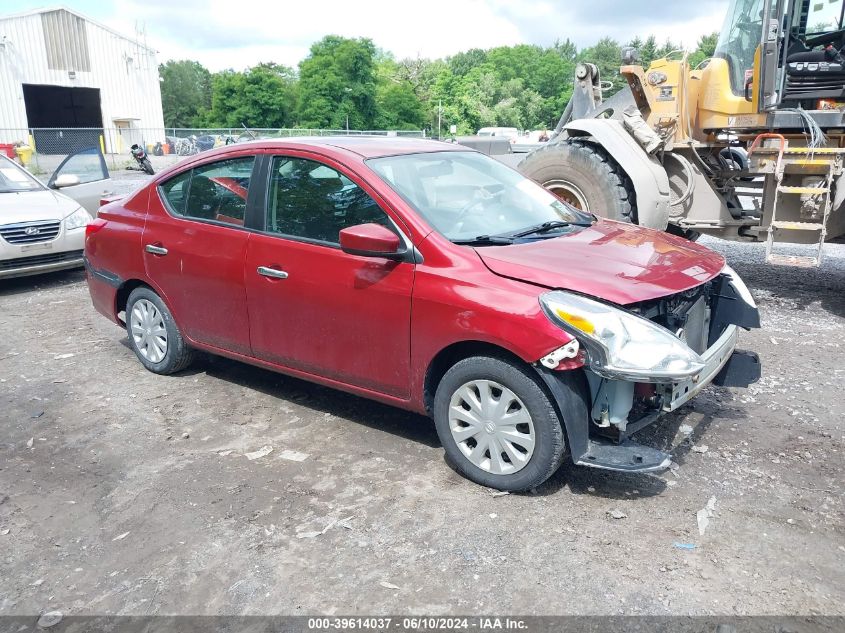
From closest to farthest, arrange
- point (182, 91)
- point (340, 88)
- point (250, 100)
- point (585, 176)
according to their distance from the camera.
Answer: point (585, 176), point (340, 88), point (250, 100), point (182, 91)

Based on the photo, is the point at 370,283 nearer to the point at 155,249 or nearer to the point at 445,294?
the point at 445,294

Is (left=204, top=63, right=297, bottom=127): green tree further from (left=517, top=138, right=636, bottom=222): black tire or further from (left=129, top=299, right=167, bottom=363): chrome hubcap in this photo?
(left=129, top=299, right=167, bottom=363): chrome hubcap

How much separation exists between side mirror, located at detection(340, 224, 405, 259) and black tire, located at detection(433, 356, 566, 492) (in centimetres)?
70

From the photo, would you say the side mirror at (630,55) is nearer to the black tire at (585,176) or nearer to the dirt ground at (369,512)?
the black tire at (585,176)

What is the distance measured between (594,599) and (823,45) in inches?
253

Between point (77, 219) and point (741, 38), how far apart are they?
25.9ft

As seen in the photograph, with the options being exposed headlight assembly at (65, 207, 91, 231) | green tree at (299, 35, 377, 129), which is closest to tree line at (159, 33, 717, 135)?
green tree at (299, 35, 377, 129)

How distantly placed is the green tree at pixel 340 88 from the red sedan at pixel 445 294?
54655 millimetres

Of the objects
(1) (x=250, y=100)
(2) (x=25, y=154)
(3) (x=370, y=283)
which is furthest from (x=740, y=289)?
(1) (x=250, y=100)

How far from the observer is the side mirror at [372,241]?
3760mm

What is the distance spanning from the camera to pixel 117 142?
34.4 metres

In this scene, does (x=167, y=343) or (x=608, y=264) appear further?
(x=167, y=343)

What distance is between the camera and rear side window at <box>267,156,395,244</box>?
13.5ft

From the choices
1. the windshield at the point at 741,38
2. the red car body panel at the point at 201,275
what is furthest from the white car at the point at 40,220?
the windshield at the point at 741,38
